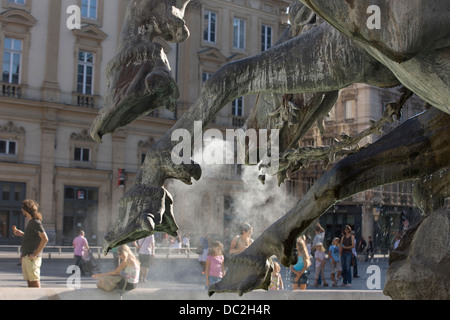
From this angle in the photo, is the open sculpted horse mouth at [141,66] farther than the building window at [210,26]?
No

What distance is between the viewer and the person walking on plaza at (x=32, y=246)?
6312 mm

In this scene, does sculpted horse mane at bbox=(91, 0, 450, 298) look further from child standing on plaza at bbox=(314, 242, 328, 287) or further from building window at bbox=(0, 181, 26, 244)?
building window at bbox=(0, 181, 26, 244)

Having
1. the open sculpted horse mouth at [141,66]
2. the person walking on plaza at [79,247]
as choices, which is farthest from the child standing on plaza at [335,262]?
the open sculpted horse mouth at [141,66]

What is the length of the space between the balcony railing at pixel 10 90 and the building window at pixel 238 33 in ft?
34.3

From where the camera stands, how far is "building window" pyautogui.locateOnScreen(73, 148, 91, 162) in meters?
25.9

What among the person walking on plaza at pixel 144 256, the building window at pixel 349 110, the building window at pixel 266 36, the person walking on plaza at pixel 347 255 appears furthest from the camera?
the building window at pixel 266 36

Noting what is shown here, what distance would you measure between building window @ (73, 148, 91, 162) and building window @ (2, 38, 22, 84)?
12.0 feet

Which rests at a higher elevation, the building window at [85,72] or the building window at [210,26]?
the building window at [210,26]

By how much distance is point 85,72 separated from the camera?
26516 mm

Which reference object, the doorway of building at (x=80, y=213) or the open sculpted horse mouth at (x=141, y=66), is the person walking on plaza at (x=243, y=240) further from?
the doorway of building at (x=80, y=213)

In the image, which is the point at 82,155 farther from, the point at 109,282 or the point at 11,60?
the point at 109,282

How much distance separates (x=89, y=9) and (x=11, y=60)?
13.7ft

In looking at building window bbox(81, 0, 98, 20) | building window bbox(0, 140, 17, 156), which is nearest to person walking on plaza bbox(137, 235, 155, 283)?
building window bbox(0, 140, 17, 156)

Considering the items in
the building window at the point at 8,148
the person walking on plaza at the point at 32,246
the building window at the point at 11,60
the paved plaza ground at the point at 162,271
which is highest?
the building window at the point at 11,60
